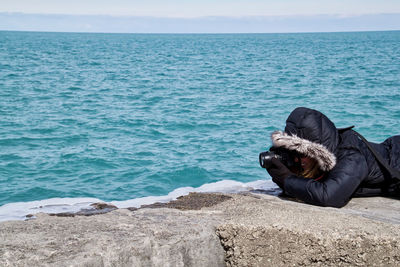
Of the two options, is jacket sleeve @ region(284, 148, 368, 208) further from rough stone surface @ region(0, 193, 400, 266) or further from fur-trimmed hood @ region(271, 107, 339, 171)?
rough stone surface @ region(0, 193, 400, 266)

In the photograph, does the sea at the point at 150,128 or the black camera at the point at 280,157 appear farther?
the sea at the point at 150,128

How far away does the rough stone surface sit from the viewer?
2.86 m

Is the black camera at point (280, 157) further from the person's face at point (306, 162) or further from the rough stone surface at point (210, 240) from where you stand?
the rough stone surface at point (210, 240)

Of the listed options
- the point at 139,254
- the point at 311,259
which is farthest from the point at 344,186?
the point at 139,254

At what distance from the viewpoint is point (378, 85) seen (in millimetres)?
23031

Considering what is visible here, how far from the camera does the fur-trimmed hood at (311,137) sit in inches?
151

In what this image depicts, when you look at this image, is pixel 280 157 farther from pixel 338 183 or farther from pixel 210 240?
pixel 210 240

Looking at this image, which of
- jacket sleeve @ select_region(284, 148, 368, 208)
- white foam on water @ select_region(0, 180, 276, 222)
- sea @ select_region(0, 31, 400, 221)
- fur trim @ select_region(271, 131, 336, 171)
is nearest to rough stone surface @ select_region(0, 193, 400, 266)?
jacket sleeve @ select_region(284, 148, 368, 208)

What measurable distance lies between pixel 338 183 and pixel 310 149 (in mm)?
344

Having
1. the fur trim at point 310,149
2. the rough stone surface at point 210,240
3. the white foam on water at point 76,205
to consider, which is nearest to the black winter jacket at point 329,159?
the fur trim at point 310,149

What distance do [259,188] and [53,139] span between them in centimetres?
845

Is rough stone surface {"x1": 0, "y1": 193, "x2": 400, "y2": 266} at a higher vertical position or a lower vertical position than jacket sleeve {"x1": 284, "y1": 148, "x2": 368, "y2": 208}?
lower

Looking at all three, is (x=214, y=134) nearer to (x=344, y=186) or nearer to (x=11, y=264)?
(x=344, y=186)

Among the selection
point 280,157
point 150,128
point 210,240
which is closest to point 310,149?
point 280,157
